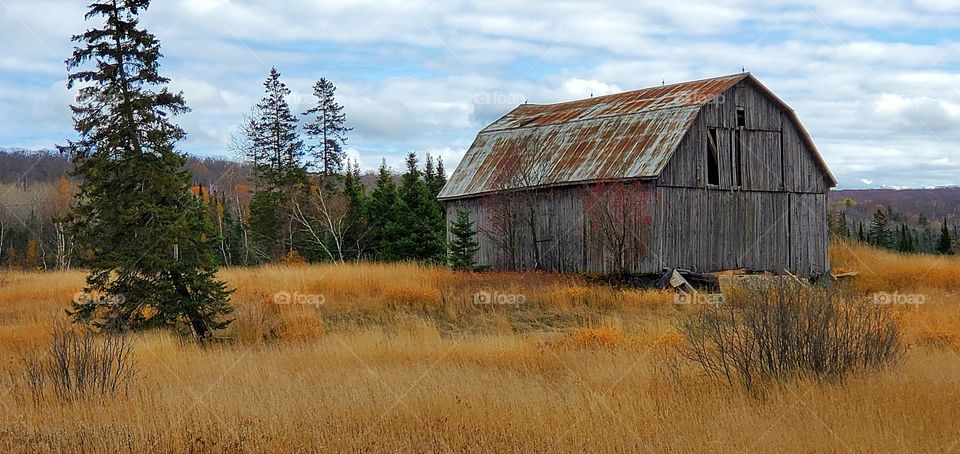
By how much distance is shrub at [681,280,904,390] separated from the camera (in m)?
10.1

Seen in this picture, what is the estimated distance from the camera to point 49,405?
988 cm

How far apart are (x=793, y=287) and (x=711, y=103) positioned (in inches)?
623

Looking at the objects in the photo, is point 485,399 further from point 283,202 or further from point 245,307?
point 283,202

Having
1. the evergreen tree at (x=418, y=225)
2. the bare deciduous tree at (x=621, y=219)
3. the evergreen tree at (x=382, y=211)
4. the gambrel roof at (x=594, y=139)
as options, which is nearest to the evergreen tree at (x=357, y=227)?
the evergreen tree at (x=382, y=211)

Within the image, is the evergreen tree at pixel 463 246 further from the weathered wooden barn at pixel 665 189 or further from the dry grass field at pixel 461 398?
the dry grass field at pixel 461 398

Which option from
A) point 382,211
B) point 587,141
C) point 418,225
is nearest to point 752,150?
point 587,141

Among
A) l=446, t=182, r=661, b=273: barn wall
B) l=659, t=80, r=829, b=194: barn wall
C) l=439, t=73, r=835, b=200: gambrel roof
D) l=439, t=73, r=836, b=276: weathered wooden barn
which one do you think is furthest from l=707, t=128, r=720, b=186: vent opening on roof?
l=446, t=182, r=661, b=273: barn wall

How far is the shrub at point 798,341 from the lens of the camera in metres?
10.1

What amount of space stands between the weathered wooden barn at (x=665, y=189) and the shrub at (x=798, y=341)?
548 inches

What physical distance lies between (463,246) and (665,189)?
280 inches

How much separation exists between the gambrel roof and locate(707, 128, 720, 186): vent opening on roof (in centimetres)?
115

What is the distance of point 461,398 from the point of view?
947cm

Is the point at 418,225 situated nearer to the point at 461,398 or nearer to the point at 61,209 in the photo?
the point at 461,398

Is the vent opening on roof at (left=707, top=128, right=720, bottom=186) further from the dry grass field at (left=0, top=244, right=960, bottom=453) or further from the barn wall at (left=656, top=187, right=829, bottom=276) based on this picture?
the dry grass field at (left=0, top=244, right=960, bottom=453)
